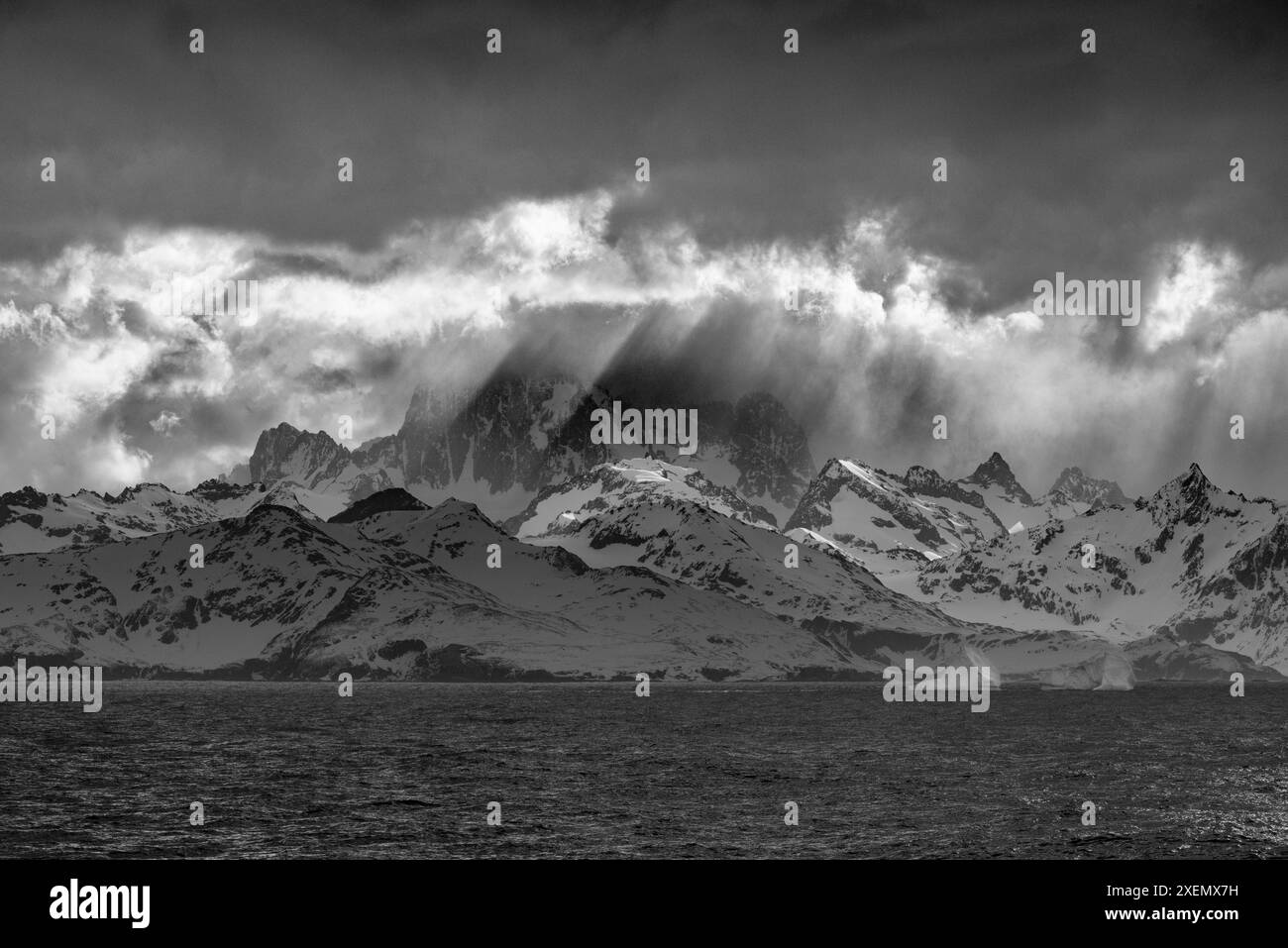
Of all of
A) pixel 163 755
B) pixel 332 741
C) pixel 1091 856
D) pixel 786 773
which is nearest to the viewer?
pixel 1091 856

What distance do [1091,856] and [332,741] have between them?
109m

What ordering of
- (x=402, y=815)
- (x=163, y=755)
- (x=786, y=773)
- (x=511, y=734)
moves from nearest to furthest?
1. (x=402, y=815)
2. (x=786, y=773)
3. (x=163, y=755)
4. (x=511, y=734)

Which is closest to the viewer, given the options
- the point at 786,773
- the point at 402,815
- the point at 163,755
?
the point at 402,815

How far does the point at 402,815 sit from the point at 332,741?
76.7 m

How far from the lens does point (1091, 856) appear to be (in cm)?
7800

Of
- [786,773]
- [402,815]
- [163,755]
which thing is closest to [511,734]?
[163,755]

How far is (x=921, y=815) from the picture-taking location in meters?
95.0
